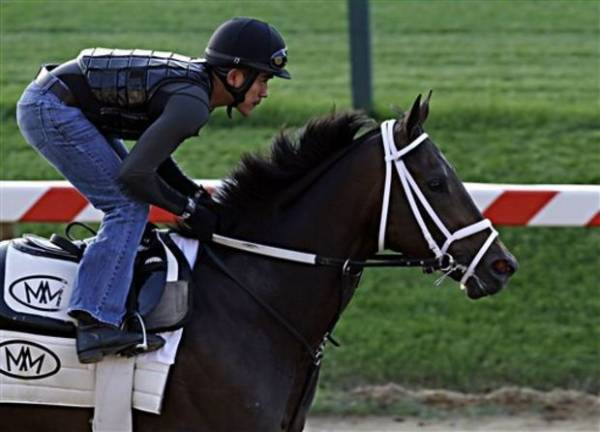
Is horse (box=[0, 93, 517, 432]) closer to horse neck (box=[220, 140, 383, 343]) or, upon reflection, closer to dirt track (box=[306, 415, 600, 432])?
horse neck (box=[220, 140, 383, 343])

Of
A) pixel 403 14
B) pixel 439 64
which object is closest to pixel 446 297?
pixel 439 64

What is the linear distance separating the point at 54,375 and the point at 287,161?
1123 millimetres

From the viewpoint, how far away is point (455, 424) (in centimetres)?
727

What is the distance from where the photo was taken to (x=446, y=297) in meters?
8.48

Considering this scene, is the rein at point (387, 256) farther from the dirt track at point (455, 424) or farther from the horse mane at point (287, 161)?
the dirt track at point (455, 424)

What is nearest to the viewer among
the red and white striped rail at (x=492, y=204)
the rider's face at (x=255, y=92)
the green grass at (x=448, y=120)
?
the rider's face at (x=255, y=92)

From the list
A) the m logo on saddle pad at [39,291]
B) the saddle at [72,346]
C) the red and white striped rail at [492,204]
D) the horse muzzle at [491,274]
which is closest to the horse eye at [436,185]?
the horse muzzle at [491,274]

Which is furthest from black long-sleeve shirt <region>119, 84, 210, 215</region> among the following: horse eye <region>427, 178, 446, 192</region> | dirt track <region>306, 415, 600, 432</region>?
dirt track <region>306, 415, 600, 432</region>

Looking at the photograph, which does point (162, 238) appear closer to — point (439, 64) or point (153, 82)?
point (153, 82)

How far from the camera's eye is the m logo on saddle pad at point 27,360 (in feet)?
15.7

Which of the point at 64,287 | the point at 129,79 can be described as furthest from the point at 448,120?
the point at 64,287

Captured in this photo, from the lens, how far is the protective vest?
483 centimetres

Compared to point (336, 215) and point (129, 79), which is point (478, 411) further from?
point (129, 79)

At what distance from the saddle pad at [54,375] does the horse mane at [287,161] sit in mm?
700
